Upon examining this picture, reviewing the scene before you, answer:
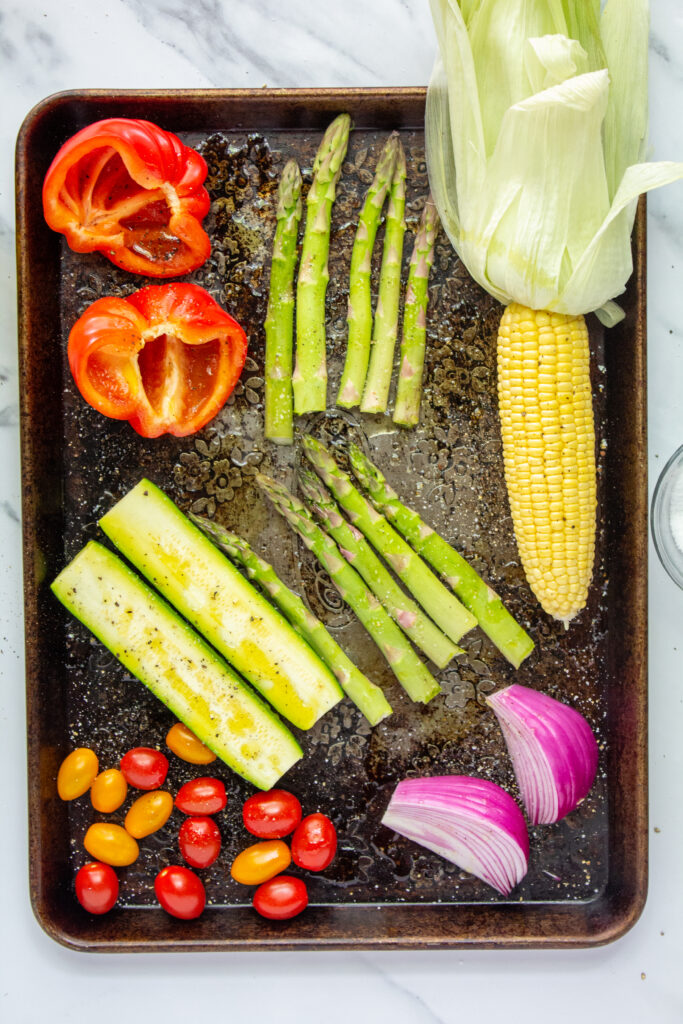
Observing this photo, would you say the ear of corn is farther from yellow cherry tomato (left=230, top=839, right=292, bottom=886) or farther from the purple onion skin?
yellow cherry tomato (left=230, top=839, right=292, bottom=886)

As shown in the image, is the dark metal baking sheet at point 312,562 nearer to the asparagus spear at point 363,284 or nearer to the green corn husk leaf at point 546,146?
the asparagus spear at point 363,284

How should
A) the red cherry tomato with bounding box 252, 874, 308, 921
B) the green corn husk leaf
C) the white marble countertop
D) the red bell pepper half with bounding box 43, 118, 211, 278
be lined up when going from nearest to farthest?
the green corn husk leaf
the red bell pepper half with bounding box 43, 118, 211, 278
the red cherry tomato with bounding box 252, 874, 308, 921
the white marble countertop

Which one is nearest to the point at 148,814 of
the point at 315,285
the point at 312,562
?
the point at 312,562

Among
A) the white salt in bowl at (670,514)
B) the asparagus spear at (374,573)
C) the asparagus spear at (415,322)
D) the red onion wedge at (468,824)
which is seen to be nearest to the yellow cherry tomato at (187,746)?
the red onion wedge at (468,824)

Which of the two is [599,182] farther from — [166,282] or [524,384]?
[166,282]

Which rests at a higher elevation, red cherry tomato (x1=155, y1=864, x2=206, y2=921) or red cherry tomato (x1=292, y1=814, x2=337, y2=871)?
red cherry tomato (x1=292, y1=814, x2=337, y2=871)

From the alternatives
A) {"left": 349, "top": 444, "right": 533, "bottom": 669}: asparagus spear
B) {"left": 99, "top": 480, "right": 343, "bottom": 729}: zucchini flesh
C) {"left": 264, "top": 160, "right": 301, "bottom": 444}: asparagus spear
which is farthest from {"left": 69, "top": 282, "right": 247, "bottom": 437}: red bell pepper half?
{"left": 349, "top": 444, "right": 533, "bottom": 669}: asparagus spear

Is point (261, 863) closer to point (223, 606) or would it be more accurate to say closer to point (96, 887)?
point (96, 887)
